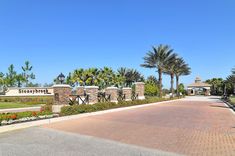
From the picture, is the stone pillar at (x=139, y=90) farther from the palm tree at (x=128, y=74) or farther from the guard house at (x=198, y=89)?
the guard house at (x=198, y=89)

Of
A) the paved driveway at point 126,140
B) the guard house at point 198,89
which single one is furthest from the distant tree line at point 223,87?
the paved driveway at point 126,140

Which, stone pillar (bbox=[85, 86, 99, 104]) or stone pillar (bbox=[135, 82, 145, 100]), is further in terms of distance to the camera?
stone pillar (bbox=[135, 82, 145, 100])

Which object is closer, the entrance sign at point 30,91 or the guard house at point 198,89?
the entrance sign at point 30,91

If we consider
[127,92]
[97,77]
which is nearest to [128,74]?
[97,77]

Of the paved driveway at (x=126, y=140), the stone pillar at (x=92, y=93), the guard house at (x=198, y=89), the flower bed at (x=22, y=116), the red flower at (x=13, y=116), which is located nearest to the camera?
the paved driveway at (x=126, y=140)

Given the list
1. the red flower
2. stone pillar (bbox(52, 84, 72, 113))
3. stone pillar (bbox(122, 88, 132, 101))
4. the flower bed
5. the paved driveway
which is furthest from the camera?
stone pillar (bbox(122, 88, 132, 101))

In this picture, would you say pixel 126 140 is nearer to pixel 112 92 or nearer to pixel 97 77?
pixel 112 92

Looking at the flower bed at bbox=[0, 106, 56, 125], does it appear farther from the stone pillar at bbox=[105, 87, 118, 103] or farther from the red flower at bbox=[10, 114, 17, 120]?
the stone pillar at bbox=[105, 87, 118, 103]

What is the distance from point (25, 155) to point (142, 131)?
502 cm

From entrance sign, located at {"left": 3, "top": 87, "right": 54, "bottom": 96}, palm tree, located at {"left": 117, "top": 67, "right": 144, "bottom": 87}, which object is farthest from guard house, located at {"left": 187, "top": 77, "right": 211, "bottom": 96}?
entrance sign, located at {"left": 3, "top": 87, "right": 54, "bottom": 96}

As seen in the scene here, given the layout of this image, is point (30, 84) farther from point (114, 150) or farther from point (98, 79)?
point (114, 150)

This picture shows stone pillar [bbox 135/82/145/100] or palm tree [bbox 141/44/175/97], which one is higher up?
palm tree [bbox 141/44/175/97]

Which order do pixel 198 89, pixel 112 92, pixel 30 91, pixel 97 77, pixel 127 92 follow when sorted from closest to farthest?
pixel 112 92, pixel 127 92, pixel 30 91, pixel 97 77, pixel 198 89

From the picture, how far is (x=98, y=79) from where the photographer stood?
60.0m
